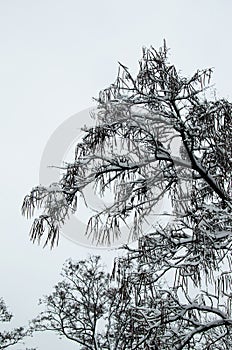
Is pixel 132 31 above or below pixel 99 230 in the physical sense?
above

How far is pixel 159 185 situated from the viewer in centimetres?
354

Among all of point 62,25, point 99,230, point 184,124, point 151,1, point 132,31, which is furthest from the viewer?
point 62,25

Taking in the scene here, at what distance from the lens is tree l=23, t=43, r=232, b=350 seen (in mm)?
3133

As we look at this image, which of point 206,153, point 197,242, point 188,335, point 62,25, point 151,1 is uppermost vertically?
point 62,25

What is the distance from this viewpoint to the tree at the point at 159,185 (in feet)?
10.3

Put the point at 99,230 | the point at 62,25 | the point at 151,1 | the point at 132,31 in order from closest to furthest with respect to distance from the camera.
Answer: the point at 99,230 → the point at 151,1 → the point at 132,31 → the point at 62,25

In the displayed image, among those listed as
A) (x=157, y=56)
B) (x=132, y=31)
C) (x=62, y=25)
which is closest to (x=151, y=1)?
(x=132, y=31)

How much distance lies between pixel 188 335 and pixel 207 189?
1.10 meters

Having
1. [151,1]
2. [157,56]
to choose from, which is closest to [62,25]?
[151,1]

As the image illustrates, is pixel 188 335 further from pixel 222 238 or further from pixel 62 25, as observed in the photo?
pixel 62 25

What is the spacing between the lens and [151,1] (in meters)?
17.4

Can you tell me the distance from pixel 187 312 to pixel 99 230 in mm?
912

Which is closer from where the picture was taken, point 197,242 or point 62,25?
point 197,242

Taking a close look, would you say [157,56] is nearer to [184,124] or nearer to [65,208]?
[184,124]
